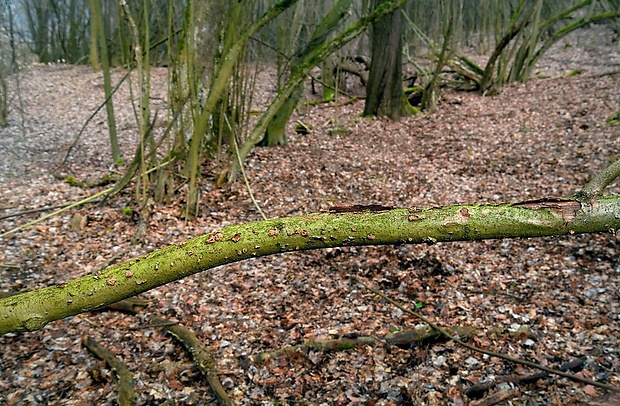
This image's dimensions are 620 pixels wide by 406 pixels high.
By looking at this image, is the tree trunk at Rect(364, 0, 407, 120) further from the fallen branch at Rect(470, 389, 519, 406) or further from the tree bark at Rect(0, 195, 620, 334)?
the tree bark at Rect(0, 195, 620, 334)

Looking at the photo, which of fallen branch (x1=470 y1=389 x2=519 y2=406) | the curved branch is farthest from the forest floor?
the curved branch

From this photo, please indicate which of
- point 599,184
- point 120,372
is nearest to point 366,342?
point 120,372

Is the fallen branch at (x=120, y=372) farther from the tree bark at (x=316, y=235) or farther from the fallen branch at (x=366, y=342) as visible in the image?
the tree bark at (x=316, y=235)

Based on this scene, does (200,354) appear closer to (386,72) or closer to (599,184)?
(599,184)

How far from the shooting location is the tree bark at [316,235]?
173 centimetres

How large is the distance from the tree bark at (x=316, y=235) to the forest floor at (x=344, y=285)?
1.31m

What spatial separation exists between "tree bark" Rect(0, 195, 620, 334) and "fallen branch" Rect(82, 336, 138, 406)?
1333 mm

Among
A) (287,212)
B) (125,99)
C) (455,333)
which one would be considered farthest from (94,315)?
(125,99)

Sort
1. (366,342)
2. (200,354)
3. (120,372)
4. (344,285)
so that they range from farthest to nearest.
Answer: (344,285)
(366,342)
(200,354)
(120,372)

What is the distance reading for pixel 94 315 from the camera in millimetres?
3957

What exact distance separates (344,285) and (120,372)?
2020 mm

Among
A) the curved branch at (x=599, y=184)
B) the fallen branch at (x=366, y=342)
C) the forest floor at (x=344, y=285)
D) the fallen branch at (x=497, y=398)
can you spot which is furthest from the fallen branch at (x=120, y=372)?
the curved branch at (x=599, y=184)

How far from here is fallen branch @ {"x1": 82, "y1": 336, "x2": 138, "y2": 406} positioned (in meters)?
2.96

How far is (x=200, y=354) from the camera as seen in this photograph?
3379 millimetres
